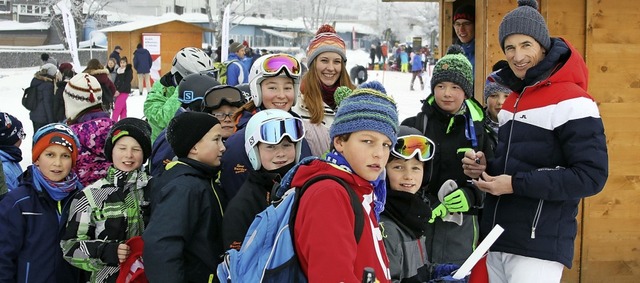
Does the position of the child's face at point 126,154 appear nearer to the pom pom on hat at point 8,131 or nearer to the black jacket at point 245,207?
the black jacket at point 245,207

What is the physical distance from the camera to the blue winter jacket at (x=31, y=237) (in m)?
3.88

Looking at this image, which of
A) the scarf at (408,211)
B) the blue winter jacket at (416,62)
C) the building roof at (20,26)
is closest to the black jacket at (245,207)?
the scarf at (408,211)

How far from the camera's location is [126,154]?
13.1 feet

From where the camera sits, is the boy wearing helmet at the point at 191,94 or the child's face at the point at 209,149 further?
the boy wearing helmet at the point at 191,94

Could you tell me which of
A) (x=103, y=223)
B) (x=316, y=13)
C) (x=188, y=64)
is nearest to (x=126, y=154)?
(x=103, y=223)

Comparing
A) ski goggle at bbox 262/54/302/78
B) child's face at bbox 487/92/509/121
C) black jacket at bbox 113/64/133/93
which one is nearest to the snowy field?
black jacket at bbox 113/64/133/93

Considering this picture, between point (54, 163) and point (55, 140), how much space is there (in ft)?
0.52

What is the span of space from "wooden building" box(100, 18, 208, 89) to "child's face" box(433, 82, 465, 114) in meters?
24.1

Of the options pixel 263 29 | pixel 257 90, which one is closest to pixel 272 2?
pixel 263 29

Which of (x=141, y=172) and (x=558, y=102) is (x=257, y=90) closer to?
(x=141, y=172)

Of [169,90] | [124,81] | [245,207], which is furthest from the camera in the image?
[124,81]

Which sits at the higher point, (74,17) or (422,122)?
(74,17)

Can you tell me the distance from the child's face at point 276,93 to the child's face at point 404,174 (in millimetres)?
959

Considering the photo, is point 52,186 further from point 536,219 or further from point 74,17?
point 74,17
